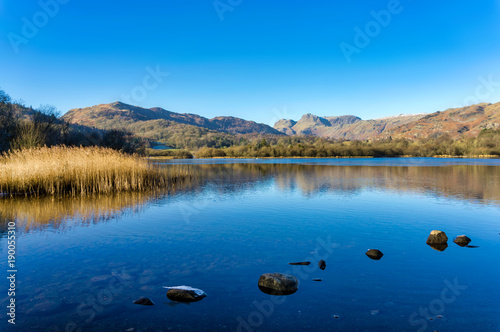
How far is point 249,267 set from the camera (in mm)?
8695

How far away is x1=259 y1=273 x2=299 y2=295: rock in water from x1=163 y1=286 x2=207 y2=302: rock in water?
1414mm

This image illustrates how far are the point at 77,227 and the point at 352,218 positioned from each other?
12.7 meters

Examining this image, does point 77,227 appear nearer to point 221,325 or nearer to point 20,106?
point 221,325

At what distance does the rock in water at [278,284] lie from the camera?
23.2ft

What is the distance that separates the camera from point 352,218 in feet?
50.1

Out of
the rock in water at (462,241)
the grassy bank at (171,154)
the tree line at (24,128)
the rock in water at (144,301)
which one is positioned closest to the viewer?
the rock in water at (144,301)

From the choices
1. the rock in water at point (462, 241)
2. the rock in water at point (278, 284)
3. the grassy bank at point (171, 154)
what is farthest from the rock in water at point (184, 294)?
the grassy bank at point (171, 154)

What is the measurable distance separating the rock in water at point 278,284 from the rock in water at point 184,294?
4.64 ft

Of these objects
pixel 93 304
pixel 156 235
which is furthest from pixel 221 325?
pixel 156 235

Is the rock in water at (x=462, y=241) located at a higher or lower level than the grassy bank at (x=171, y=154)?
lower

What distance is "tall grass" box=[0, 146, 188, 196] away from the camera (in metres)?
21.8

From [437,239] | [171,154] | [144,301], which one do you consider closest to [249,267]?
[144,301]

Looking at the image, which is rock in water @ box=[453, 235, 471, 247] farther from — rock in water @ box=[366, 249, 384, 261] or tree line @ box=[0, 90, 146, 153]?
tree line @ box=[0, 90, 146, 153]

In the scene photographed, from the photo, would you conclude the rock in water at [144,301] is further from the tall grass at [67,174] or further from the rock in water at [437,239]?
the tall grass at [67,174]
